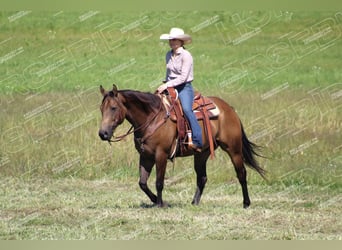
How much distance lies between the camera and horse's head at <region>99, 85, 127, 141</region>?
35.8 ft

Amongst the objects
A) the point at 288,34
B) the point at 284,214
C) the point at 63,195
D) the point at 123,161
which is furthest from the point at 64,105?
the point at 288,34

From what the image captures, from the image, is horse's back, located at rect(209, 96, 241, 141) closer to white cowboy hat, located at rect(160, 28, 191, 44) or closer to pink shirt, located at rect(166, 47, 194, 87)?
pink shirt, located at rect(166, 47, 194, 87)

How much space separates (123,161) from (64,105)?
5409mm

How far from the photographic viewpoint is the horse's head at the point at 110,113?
10914 mm

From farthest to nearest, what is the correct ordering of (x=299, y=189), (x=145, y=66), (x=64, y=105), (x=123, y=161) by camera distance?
1. (x=145, y=66)
2. (x=64, y=105)
3. (x=123, y=161)
4. (x=299, y=189)

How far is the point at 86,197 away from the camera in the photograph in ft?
41.6

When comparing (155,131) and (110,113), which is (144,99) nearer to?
(155,131)

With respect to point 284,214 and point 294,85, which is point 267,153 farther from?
point 294,85

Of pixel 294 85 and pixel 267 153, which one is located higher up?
pixel 267 153

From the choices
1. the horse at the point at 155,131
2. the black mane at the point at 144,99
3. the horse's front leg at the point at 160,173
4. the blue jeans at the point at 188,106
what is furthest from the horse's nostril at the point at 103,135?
the blue jeans at the point at 188,106

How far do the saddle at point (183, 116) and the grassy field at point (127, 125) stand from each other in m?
0.87

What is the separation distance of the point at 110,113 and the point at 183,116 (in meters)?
1.27

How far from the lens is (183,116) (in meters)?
11.9

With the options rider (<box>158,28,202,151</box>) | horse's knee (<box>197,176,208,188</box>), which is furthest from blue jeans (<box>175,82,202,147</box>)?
horse's knee (<box>197,176,208,188</box>)
